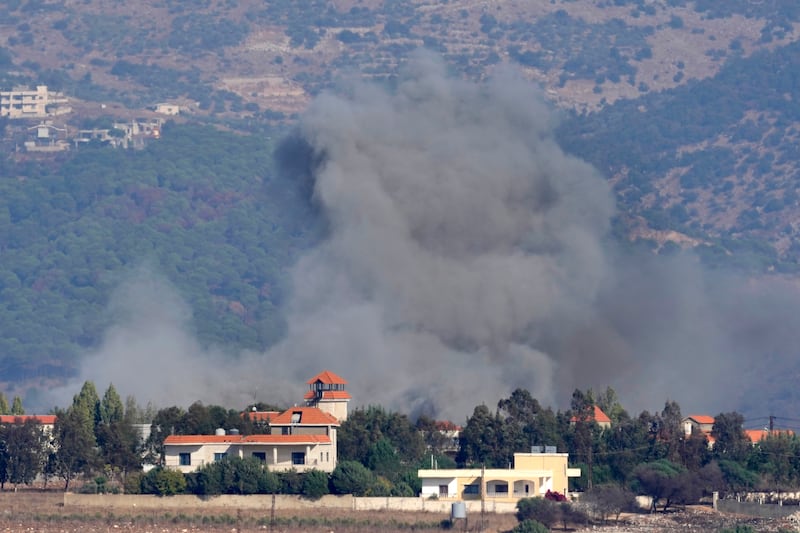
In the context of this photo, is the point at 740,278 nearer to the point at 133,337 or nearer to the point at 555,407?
the point at 133,337

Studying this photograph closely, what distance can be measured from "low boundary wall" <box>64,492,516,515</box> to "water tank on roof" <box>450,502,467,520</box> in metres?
0.93

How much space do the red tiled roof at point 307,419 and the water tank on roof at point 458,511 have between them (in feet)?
31.8

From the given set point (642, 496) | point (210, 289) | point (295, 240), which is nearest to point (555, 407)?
point (642, 496)

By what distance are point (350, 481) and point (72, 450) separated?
41.4 ft

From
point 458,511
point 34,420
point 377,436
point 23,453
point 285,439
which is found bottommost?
point 458,511

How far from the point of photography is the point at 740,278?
171 meters

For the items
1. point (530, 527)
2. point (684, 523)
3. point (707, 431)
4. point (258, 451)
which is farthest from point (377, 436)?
point (707, 431)

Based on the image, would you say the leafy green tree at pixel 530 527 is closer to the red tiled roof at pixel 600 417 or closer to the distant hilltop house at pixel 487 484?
the distant hilltop house at pixel 487 484

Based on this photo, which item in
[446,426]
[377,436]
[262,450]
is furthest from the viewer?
[446,426]

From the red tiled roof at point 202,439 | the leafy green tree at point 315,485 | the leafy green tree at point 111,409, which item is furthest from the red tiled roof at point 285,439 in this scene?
the leafy green tree at point 111,409

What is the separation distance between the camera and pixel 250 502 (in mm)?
76625

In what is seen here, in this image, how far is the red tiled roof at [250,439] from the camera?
8125 centimetres

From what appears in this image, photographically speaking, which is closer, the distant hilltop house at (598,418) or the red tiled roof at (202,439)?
the red tiled roof at (202,439)

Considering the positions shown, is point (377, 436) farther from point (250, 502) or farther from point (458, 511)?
point (458, 511)
